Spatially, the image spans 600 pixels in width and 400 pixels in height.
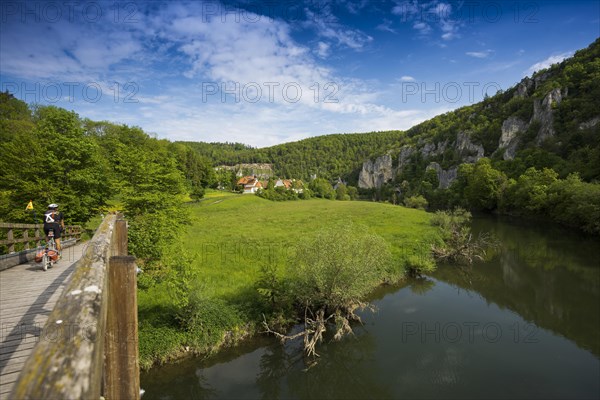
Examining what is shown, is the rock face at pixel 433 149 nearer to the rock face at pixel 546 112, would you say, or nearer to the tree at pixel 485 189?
the rock face at pixel 546 112

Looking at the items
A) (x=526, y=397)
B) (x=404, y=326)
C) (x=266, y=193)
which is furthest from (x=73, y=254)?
(x=266, y=193)

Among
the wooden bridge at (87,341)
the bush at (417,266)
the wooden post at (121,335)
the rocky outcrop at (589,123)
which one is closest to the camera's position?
the wooden bridge at (87,341)

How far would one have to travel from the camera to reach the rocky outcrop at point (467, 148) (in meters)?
110

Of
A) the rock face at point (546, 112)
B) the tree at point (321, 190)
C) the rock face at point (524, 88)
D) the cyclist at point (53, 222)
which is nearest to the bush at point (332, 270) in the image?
the cyclist at point (53, 222)

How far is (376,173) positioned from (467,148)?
5924 cm

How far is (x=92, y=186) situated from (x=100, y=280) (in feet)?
78.5

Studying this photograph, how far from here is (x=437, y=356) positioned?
14.1m

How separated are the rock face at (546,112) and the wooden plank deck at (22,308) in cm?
10051

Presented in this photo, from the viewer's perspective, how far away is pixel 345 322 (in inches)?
574

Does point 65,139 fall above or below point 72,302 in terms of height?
above

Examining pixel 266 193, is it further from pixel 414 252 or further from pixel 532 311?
pixel 532 311

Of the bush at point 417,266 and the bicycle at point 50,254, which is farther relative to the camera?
the bush at point 417,266

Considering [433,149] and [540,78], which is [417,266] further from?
[433,149]

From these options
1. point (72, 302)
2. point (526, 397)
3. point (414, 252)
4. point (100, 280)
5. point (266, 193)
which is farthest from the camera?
point (266, 193)
